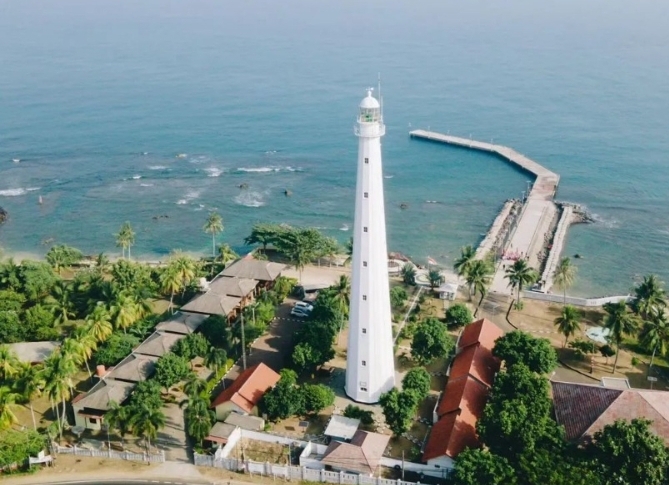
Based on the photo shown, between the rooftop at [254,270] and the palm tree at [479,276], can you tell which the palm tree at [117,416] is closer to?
the rooftop at [254,270]

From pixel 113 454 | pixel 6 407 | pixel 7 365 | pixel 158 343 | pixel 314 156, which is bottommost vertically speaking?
pixel 113 454

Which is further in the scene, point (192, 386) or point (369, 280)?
point (192, 386)

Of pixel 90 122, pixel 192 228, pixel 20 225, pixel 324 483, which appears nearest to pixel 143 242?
pixel 192 228

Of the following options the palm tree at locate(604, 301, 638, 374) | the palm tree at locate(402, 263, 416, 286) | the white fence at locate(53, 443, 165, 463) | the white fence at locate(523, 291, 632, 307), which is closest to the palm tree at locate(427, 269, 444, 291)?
the palm tree at locate(402, 263, 416, 286)

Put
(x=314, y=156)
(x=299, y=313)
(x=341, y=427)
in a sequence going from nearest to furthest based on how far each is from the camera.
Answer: (x=341, y=427), (x=299, y=313), (x=314, y=156)

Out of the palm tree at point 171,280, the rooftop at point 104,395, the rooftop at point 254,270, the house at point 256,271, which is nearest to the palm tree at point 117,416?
the rooftop at point 104,395

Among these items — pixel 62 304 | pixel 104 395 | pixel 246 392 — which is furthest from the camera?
pixel 62 304

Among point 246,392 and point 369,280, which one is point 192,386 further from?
point 369,280

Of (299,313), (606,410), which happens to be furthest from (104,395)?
(606,410)
